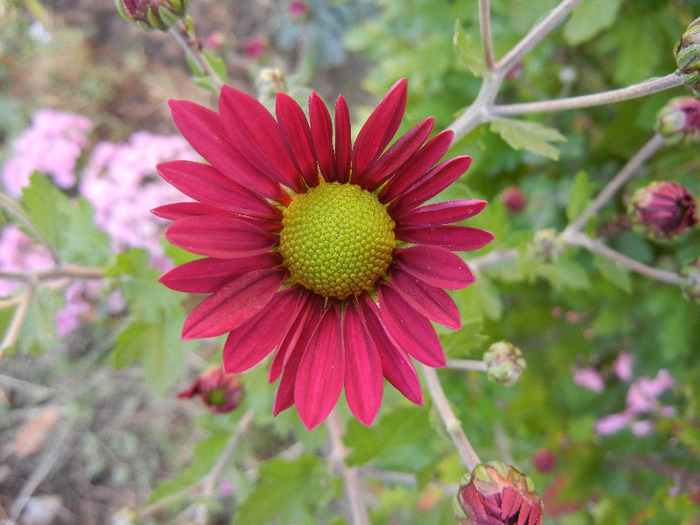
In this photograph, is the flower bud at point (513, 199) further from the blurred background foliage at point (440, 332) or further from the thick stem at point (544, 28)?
the thick stem at point (544, 28)

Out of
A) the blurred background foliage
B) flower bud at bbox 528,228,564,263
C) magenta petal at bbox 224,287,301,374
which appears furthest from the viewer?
the blurred background foliage

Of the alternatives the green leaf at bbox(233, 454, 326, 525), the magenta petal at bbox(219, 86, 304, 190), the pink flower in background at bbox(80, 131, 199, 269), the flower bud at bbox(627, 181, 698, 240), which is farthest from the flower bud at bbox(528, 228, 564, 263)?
the pink flower in background at bbox(80, 131, 199, 269)

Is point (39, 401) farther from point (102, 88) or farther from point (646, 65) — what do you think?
point (646, 65)

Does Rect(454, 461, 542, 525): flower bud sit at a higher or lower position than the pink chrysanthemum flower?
lower

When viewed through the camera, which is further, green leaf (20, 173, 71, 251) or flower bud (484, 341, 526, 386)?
green leaf (20, 173, 71, 251)

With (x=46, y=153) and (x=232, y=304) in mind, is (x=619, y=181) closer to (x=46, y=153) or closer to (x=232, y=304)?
(x=232, y=304)

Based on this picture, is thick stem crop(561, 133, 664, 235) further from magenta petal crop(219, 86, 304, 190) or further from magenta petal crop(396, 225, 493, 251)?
magenta petal crop(219, 86, 304, 190)

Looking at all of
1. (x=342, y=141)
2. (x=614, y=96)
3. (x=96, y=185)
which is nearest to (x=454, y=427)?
(x=342, y=141)

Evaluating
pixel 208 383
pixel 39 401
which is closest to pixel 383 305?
pixel 208 383
